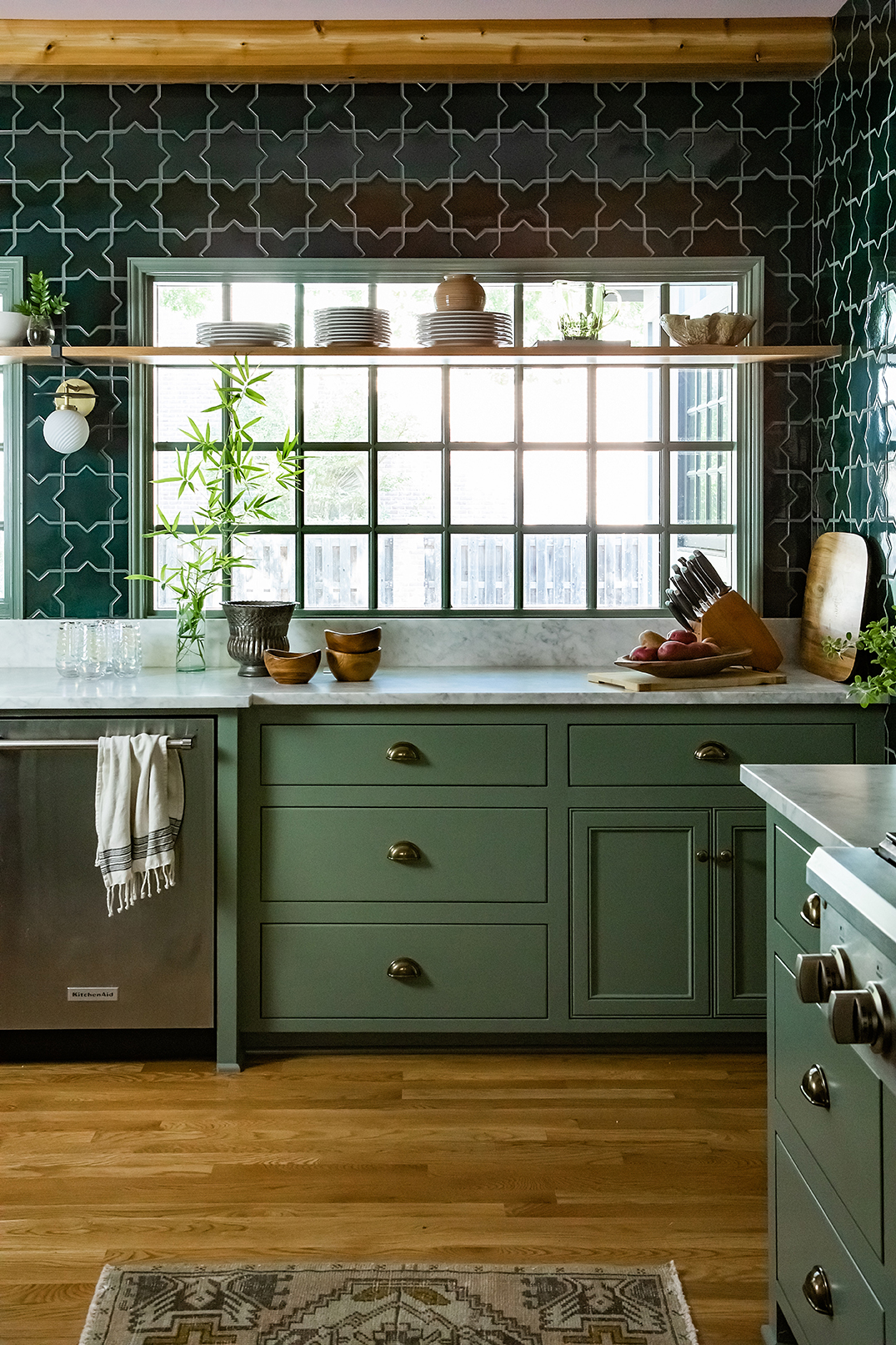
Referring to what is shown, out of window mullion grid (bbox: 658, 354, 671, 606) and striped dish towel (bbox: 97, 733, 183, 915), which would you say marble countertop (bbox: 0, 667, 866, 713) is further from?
window mullion grid (bbox: 658, 354, 671, 606)

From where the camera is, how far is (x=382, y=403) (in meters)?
3.67

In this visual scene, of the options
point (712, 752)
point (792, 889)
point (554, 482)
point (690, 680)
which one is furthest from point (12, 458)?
point (792, 889)

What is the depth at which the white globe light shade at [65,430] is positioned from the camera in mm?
3525

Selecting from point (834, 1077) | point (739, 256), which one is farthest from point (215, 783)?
point (739, 256)

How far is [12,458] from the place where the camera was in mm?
3613

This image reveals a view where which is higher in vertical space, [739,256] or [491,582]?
[739,256]

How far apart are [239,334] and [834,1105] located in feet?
8.62

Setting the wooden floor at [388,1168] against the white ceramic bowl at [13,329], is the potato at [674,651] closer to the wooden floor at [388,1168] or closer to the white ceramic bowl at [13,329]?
the wooden floor at [388,1168]

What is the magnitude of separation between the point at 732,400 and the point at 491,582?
3.11 ft

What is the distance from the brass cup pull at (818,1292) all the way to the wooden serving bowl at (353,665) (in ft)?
6.43

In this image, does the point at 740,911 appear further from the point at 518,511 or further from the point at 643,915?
the point at 518,511

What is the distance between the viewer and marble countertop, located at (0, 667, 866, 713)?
2.93m

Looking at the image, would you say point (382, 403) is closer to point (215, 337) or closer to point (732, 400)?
point (215, 337)

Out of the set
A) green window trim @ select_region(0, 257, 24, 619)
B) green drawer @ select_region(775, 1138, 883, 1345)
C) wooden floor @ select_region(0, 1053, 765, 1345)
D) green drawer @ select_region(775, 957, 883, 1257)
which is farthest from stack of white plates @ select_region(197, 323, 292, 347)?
green drawer @ select_region(775, 1138, 883, 1345)
